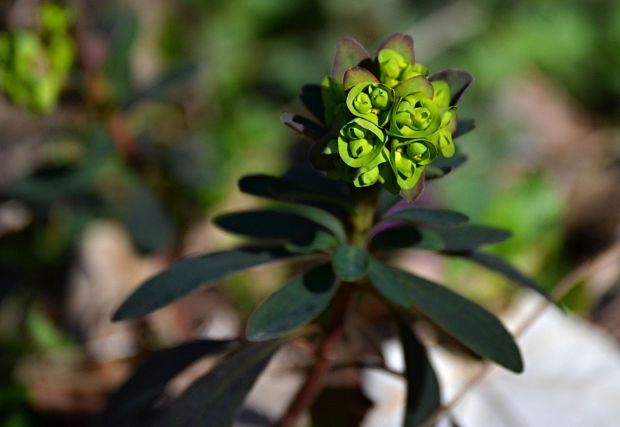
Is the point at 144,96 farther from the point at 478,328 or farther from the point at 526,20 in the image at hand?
the point at 526,20

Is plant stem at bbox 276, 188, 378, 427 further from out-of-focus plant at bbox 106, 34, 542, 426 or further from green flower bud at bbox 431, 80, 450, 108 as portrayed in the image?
green flower bud at bbox 431, 80, 450, 108

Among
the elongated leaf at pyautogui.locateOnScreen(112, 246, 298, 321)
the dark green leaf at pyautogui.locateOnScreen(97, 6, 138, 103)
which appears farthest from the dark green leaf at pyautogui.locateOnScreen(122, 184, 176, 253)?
the elongated leaf at pyautogui.locateOnScreen(112, 246, 298, 321)

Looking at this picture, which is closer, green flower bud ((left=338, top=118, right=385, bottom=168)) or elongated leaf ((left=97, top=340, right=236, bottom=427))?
green flower bud ((left=338, top=118, right=385, bottom=168))

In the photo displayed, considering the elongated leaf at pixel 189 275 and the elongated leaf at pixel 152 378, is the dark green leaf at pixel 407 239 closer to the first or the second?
the elongated leaf at pixel 189 275

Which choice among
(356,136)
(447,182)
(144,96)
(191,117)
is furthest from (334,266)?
(191,117)

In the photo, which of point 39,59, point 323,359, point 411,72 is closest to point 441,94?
point 411,72
